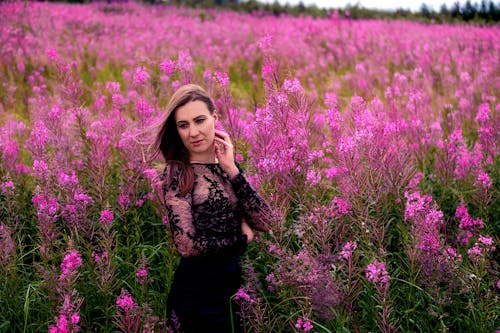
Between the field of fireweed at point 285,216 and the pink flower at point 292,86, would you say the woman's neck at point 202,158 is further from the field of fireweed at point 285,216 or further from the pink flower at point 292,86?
the pink flower at point 292,86

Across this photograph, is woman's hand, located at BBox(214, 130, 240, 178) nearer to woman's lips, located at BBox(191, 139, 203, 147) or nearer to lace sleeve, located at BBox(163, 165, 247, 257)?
woman's lips, located at BBox(191, 139, 203, 147)

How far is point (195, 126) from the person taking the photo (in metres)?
2.82

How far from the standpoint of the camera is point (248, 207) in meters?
2.87

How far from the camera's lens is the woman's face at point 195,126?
9.25 ft

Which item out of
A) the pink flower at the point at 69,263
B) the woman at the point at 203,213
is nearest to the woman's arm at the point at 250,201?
the woman at the point at 203,213

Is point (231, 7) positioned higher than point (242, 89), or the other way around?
point (231, 7)

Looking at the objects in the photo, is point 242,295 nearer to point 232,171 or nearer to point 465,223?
point 232,171

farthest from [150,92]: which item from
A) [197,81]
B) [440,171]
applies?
[440,171]

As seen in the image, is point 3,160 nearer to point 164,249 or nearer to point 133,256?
point 133,256

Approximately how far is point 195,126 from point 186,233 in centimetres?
60

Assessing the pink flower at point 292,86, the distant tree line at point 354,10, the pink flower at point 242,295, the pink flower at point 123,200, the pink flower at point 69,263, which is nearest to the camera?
the pink flower at point 69,263

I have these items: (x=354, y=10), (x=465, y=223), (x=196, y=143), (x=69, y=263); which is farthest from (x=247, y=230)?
(x=354, y=10)

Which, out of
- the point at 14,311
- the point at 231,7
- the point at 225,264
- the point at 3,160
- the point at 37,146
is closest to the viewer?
the point at 225,264

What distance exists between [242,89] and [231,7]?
16752 mm
